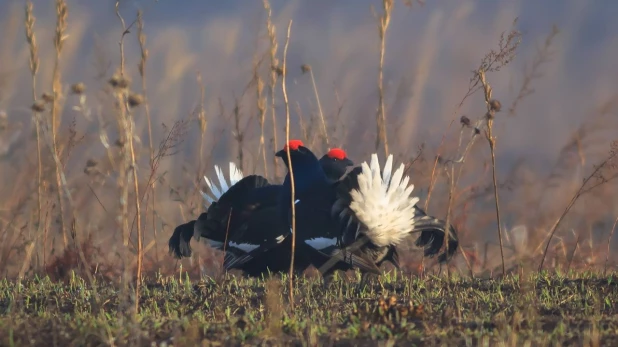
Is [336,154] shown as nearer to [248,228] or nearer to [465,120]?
[248,228]

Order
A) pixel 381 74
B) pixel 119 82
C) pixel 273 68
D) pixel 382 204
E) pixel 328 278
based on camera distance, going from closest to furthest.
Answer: pixel 119 82 → pixel 273 68 → pixel 382 204 → pixel 328 278 → pixel 381 74

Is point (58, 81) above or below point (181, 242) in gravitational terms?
above

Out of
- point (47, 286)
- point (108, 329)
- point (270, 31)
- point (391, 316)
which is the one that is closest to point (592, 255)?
point (270, 31)

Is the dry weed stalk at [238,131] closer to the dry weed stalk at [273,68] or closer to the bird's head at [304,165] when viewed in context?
the dry weed stalk at [273,68]

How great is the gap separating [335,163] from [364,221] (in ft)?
3.71

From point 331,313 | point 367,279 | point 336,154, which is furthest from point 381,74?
point 331,313

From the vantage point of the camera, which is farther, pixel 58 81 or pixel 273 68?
pixel 58 81

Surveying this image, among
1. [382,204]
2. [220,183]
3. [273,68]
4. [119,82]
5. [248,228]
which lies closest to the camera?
[119,82]

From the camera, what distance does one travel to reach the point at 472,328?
4027 mm

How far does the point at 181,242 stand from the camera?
670 cm

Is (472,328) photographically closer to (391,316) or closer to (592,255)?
(391,316)

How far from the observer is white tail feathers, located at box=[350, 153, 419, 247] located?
591 centimetres

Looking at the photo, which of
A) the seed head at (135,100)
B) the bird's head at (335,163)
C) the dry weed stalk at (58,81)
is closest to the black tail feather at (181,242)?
the dry weed stalk at (58,81)

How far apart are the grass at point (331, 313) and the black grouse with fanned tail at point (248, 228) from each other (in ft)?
1.40
